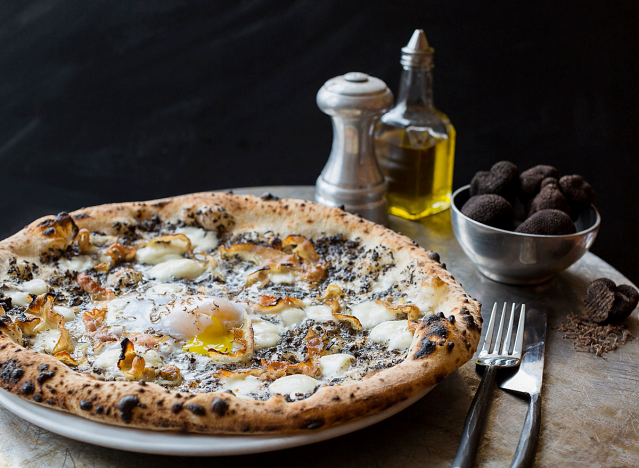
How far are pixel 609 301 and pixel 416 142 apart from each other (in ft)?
3.61

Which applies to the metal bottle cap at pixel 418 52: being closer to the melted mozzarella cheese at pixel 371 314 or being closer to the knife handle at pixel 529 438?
the melted mozzarella cheese at pixel 371 314

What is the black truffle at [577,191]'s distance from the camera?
7.75ft

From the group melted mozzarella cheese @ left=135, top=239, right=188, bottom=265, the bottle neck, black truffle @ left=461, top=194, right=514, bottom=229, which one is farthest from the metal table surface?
the bottle neck

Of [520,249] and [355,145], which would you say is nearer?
[520,249]

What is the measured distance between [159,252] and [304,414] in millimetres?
1084

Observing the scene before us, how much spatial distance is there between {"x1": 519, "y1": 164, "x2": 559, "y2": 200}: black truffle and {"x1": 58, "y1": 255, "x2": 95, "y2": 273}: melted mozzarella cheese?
1627 millimetres

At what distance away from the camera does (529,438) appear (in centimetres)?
149

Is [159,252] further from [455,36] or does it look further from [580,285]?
[455,36]

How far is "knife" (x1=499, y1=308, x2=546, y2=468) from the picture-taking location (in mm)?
1458

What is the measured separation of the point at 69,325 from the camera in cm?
186

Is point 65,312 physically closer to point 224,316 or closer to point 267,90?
point 224,316

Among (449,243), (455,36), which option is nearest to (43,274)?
(449,243)

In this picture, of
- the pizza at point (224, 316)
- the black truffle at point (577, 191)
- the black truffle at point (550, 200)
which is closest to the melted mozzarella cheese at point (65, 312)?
the pizza at point (224, 316)

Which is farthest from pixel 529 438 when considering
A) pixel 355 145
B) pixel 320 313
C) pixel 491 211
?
pixel 355 145
